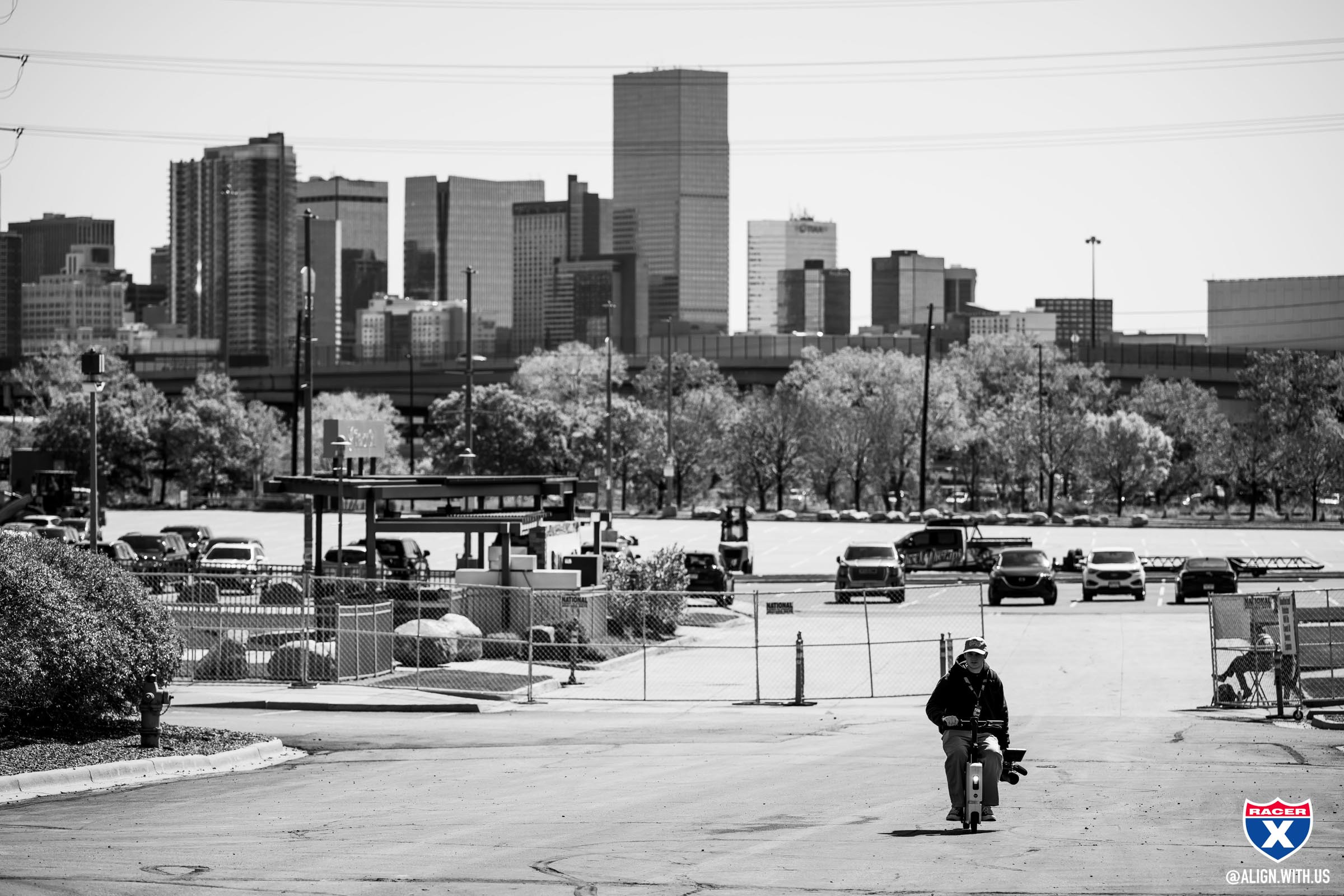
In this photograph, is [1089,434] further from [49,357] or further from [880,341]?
[49,357]

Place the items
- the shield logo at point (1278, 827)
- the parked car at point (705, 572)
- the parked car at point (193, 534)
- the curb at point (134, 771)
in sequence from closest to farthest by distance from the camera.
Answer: the shield logo at point (1278, 827) → the curb at point (134, 771) → the parked car at point (705, 572) → the parked car at point (193, 534)

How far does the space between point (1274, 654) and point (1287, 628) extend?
88 centimetres

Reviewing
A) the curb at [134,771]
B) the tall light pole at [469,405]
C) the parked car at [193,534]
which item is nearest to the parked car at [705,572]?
the tall light pole at [469,405]

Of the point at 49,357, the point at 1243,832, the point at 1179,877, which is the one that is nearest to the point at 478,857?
the point at 1179,877

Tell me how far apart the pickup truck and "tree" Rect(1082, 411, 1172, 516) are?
136 ft

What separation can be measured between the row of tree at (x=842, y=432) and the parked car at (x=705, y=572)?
45470mm

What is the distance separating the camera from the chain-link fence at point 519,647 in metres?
28.2

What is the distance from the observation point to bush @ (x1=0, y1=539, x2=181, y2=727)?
19141 millimetres

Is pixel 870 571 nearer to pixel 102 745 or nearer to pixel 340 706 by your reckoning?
pixel 340 706

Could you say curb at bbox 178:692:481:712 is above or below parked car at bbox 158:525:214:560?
below

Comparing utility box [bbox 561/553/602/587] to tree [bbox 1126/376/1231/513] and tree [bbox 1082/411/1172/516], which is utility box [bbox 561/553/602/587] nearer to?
tree [bbox 1082/411/1172/516]

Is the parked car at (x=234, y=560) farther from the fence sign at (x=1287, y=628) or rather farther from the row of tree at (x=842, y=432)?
the row of tree at (x=842, y=432)

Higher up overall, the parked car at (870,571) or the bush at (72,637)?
the bush at (72,637)

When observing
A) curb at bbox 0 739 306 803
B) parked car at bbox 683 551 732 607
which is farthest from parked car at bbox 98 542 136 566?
curb at bbox 0 739 306 803
